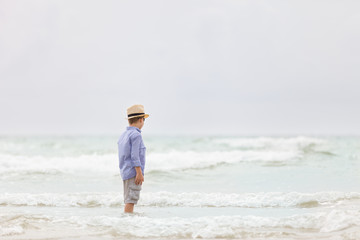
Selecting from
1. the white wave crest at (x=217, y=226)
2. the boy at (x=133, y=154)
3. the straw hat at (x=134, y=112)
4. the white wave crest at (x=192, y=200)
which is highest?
the straw hat at (x=134, y=112)

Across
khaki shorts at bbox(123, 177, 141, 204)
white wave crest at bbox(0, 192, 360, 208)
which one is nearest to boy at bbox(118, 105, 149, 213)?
khaki shorts at bbox(123, 177, 141, 204)

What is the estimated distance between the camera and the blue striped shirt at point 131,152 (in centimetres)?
466

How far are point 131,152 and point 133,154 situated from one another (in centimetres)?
5

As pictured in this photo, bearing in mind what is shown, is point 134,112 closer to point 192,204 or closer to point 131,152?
point 131,152

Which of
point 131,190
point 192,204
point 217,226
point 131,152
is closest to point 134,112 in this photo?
point 131,152

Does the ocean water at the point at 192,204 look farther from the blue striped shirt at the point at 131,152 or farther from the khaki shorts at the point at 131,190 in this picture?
the blue striped shirt at the point at 131,152

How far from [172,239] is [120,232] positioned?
59 centimetres

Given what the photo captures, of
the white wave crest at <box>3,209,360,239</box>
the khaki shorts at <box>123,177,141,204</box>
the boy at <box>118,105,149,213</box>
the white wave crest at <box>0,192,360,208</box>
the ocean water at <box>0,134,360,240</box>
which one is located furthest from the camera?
the white wave crest at <box>0,192,360,208</box>

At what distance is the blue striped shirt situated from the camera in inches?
183

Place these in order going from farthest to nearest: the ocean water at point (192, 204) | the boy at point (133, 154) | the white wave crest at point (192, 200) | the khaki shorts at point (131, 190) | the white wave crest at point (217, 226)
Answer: the white wave crest at point (192, 200) → the khaki shorts at point (131, 190) → the boy at point (133, 154) → the ocean water at point (192, 204) → the white wave crest at point (217, 226)

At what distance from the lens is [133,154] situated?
4.65 m

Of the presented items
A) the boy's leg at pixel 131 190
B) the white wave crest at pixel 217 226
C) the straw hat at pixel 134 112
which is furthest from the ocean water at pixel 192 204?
Result: the straw hat at pixel 134 112

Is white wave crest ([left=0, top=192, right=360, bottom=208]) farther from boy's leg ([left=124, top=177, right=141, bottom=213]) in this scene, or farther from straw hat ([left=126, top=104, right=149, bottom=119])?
straw hat ([left=126, top=104, right=149, bottom=119])

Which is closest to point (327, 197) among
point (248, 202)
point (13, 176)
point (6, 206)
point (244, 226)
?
point (248, 202)
